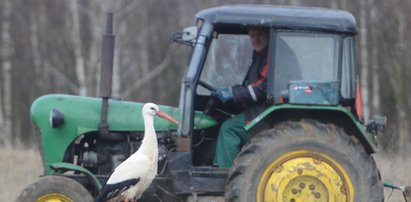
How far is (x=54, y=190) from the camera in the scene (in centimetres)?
845

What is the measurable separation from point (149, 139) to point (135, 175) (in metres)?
0.36

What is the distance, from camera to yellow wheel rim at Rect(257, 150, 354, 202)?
8.12m

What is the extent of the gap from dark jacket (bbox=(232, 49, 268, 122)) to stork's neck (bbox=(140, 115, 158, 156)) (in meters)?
0.82

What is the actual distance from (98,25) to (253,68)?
1896cm

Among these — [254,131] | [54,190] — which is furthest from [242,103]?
[54,190]

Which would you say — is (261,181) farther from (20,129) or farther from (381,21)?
(20,129)

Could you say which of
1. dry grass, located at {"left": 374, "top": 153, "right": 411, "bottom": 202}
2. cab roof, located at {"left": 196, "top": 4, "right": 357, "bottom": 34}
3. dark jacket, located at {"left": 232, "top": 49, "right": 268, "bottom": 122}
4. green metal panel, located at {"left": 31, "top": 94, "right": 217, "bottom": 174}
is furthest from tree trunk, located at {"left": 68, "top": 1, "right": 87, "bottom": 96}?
cab roof, located at {"left": 196, "top": 4, "right": 357, "bottom": 34}

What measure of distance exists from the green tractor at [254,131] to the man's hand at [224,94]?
212 mm

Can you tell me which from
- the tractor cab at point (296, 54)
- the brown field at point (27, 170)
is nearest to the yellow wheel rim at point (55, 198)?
the tractor cab at point (296, 54)

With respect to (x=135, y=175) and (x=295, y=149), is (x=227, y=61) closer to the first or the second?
(x=295, y=149)

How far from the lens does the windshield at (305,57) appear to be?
8.36m

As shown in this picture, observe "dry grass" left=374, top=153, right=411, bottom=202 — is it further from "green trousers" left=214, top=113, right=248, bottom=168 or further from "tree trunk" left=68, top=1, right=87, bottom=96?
"tree trunk" left=68, top=1, right=87, bottom=96

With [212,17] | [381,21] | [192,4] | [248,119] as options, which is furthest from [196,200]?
[192,4]

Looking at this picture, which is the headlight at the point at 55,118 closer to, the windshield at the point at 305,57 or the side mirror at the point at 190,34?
the side mirror at the point at 190,34
